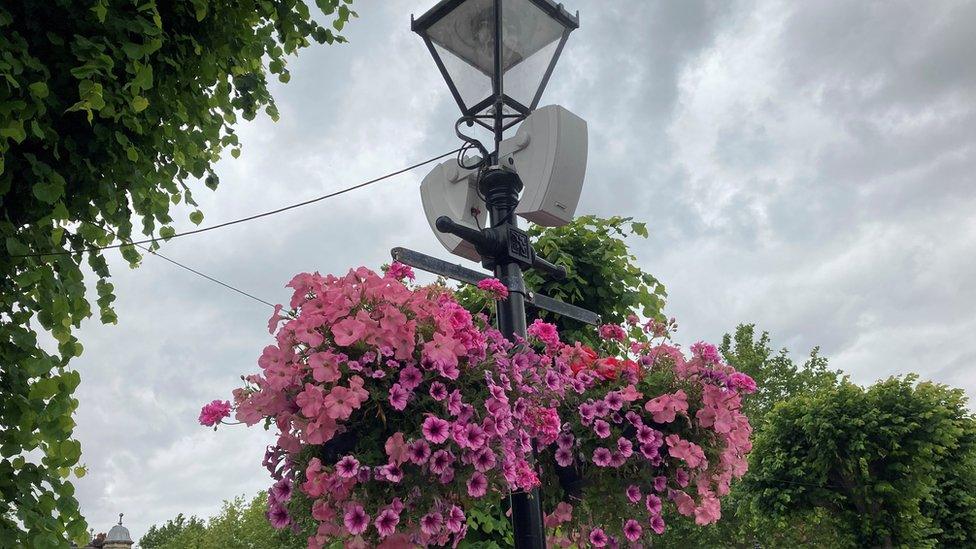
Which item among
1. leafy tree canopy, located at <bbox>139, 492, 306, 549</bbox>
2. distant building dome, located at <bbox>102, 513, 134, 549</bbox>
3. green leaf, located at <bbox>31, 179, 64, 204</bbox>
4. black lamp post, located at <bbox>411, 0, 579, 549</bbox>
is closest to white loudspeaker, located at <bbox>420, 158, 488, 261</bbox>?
black lamp post, located at <bbox>411, 0, 579, 549</bbox>

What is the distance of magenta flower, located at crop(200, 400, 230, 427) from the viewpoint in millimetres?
2666

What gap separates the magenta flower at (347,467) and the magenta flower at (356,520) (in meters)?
0.11

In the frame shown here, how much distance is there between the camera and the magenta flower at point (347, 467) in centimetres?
223

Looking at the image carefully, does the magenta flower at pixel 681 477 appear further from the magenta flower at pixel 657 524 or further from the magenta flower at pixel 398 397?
the magenta flower at pixel 398 397

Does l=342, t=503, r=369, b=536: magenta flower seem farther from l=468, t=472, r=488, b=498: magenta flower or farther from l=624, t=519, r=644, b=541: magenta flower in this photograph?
l=624, t=519, r=644, b=541: magenta flower

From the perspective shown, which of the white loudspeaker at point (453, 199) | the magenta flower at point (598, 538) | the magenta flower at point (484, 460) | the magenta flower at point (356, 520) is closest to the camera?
the magenta flower at point (356, 520)

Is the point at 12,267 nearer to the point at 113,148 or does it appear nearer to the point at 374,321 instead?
the point at 113,148

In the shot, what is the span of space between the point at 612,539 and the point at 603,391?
596mm

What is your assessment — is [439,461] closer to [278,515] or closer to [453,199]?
[278,515]

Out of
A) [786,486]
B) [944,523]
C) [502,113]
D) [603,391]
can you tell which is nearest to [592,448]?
[603,391]

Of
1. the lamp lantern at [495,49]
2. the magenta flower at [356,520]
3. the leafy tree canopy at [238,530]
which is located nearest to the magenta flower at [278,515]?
the magenta flower at [356,520]

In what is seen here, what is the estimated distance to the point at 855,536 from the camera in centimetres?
1378

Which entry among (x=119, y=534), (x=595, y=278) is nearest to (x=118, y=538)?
(x=119, y=534)

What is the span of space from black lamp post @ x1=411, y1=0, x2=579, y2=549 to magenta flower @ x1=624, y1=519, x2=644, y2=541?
34.8 inches
